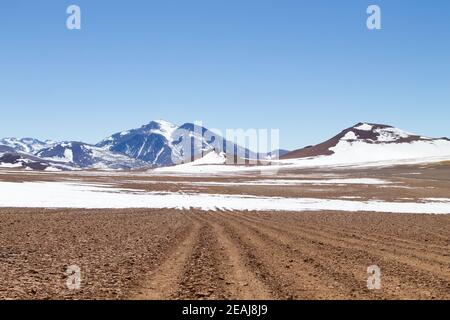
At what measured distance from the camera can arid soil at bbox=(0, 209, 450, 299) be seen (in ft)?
37.4

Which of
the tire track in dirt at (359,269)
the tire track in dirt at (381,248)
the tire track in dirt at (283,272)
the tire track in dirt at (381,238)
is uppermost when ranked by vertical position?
the tire track in dirt at (283,272)

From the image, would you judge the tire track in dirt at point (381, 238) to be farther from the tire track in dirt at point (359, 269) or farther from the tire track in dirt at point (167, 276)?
the tire track in dirt at point (167, 276)

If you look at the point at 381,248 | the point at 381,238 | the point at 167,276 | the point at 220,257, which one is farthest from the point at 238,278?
the point at 381,238

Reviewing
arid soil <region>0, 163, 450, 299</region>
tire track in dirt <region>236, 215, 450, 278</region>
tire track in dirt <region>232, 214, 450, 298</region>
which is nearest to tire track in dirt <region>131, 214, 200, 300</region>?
arid soil <region>0, 163, 450, 299</region>

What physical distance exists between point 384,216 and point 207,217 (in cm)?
1226

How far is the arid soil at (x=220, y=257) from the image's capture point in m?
11.4

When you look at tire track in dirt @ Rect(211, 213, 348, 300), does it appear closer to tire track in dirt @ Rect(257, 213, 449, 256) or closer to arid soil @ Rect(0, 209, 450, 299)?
arid soil @ Rect(0, 209, 450, 299)

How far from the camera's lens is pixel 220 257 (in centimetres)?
1580

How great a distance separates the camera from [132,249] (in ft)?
56.8

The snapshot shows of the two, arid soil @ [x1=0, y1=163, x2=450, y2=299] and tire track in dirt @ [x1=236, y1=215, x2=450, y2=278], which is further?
tire track in dirt @ [x1=236, y1=215, x2=450, y2=278]

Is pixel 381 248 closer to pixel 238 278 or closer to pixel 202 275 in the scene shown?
pixel 238 278

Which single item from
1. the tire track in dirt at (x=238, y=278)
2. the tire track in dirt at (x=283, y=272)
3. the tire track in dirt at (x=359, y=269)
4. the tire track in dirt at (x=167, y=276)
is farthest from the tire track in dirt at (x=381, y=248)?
the tire track in dirt at (x=167, y=276)
